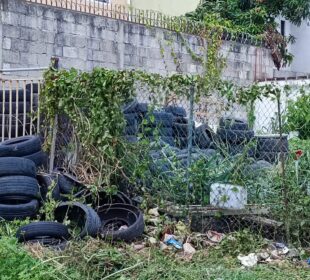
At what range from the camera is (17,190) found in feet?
22.5

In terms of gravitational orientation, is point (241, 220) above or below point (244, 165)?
below

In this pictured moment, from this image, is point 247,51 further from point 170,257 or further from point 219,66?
point 170,257

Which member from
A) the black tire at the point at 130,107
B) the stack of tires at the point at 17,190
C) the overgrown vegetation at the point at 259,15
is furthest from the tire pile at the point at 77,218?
the overgrown vegetation at the point at 259,15

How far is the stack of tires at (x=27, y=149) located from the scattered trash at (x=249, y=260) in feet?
9.92

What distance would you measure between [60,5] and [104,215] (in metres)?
5.54

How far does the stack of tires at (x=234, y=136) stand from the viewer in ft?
24.3

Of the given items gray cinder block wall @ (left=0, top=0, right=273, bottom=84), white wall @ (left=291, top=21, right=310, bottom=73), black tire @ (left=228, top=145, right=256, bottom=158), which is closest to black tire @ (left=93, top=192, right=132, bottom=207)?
black tire @ (left=228, top=145, right=256, bottom=158)

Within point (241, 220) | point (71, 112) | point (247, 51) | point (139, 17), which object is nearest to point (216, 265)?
point (241, 220)

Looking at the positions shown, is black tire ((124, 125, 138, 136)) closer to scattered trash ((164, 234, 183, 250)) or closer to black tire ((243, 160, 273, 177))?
black tire ((243, 160, 273, 177))

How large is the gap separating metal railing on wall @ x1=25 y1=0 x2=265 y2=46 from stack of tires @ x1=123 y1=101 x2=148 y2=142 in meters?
4.02

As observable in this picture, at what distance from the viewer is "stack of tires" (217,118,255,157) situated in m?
7.39

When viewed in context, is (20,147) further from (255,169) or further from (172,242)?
(255,169)

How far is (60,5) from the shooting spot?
11.3 metres

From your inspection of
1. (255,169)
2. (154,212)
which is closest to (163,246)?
(154,212)
